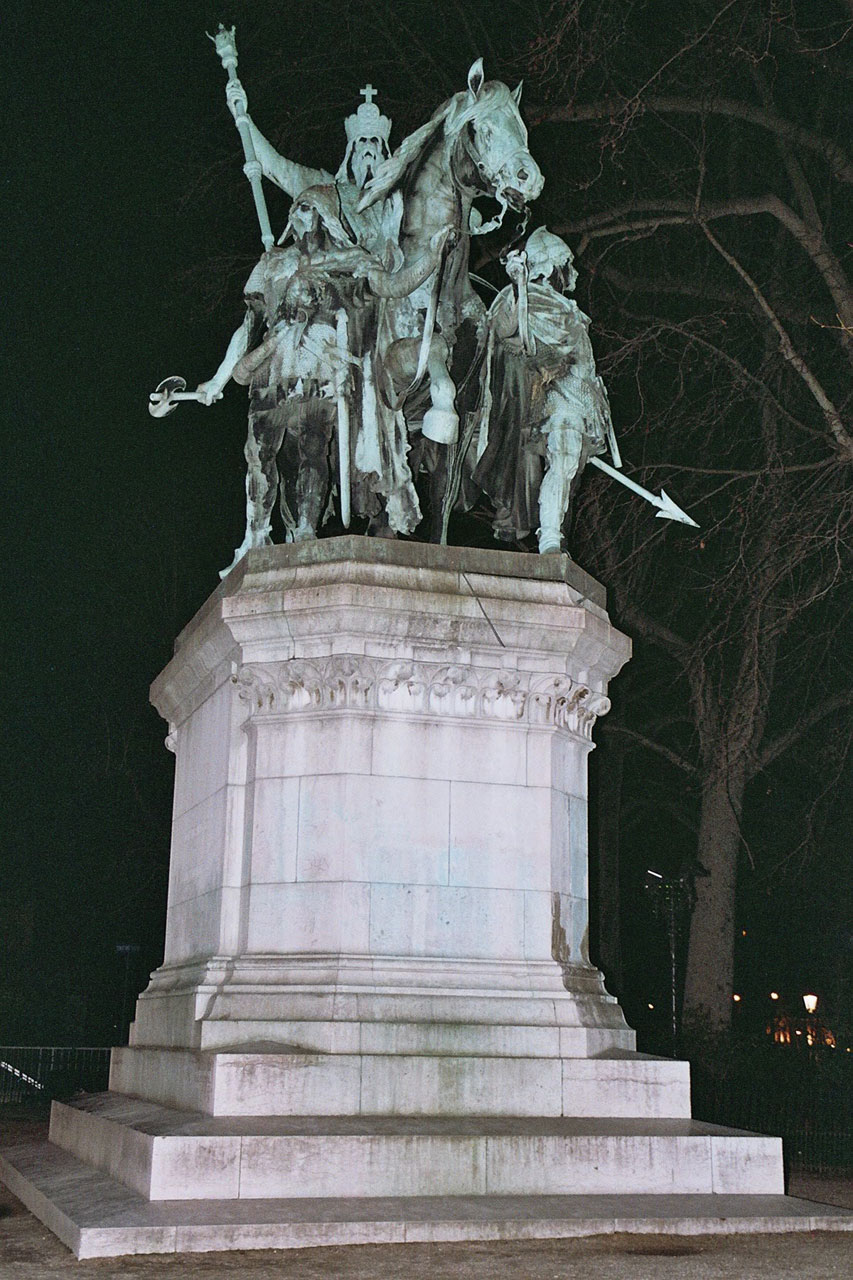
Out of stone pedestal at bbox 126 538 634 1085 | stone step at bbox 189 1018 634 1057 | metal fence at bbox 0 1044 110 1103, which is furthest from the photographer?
metal fence at bbox 0 1044 110 1103

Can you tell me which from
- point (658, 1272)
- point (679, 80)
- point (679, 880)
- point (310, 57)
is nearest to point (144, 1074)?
point (658, 1272)

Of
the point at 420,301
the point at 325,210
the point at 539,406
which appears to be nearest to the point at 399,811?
the point at 539,406

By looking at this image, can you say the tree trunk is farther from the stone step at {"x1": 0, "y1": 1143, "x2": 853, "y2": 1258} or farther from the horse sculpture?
the stone step at {"x1": 0, "y1": 1143, "x2": 853, "y2": 1258}

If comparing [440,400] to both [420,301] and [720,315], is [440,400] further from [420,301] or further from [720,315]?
[720,315]

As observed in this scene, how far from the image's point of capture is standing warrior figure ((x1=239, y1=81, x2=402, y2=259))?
12.5m

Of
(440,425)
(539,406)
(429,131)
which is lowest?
(440,425)

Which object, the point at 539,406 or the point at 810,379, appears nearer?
the point at 539,406

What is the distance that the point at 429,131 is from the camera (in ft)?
39.0

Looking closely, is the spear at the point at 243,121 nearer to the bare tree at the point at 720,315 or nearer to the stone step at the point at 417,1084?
the bare tree at the point at 720,315

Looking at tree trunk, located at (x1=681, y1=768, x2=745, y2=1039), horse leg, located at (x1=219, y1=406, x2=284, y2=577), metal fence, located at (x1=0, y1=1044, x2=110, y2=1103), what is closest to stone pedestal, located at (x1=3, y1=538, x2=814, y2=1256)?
horse leg, located at (x1=219, y1=406, x2=284, y2=577)

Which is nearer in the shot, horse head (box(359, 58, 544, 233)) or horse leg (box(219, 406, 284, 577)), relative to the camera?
horse head (box(359, 58, 544, 233))

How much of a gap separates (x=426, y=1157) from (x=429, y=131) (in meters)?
7.58

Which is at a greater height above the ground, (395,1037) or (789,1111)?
(395,1037)

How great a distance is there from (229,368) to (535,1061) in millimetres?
5885
